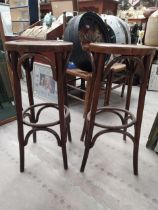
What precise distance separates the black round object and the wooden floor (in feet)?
2.82

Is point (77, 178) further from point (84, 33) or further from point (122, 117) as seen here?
point (84, 33)

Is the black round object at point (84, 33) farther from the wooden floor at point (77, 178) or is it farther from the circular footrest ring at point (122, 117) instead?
the wooden floor at point (77, 178)

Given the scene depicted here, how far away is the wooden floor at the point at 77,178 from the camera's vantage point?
125 cm

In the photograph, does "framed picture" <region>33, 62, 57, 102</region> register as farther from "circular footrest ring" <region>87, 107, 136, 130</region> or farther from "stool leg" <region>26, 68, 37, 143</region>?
"circular footrest ring" <region>87, 107, 136, 130</region>

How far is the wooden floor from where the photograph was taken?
4.11ft

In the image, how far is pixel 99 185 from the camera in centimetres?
139

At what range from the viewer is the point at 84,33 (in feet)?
7.36

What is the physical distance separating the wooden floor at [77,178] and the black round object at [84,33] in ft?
2.82

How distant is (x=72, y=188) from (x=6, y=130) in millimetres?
1008

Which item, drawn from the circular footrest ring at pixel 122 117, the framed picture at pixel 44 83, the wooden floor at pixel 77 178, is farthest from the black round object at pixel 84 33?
the wooden floor at pixel 77 178

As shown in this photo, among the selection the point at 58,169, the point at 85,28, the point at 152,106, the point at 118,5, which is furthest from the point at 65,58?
the point at 118,5

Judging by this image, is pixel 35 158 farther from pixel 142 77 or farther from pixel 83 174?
pixel 142 77

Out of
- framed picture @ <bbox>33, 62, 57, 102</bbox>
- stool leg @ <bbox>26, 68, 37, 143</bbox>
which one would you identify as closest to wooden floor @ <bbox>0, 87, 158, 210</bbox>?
stool leg @ <bbox>26, 68, 37, 143</bbox>

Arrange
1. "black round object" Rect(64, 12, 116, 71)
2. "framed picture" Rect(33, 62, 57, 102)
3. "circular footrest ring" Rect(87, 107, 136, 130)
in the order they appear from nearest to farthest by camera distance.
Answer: "circular footrest ring" Rect(87, 107, 136, 130) → "black round object" Rect(64, 12, 116, 71) → "framed picture" Rect(33, 62, 57, 102)
